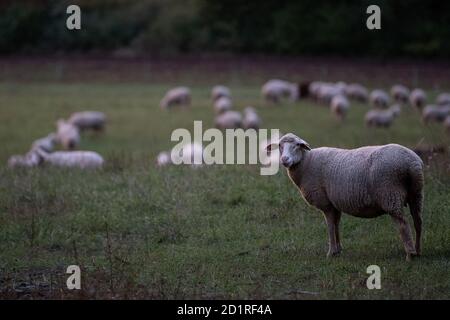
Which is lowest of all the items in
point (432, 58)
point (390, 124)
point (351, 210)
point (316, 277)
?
point (316, 277)

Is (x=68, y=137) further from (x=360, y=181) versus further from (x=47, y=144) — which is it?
(x=360, y=181)

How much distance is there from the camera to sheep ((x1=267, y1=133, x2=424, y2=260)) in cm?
723

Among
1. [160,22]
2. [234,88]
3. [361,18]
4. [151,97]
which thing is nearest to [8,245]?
[151,97]

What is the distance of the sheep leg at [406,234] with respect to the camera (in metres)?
7.24

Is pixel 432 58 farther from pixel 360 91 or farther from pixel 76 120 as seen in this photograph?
pixel 76 120

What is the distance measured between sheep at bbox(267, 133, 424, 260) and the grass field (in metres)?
0.42

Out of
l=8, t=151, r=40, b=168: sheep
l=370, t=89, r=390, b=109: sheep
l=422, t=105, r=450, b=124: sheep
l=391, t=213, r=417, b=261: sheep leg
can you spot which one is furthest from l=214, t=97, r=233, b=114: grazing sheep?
l=391, t=213, r=417, b=261: sheep leg

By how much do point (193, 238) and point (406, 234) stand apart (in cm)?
249

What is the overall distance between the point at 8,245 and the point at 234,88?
1054 inches

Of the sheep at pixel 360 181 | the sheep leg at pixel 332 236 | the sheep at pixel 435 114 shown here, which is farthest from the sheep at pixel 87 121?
the sheep leg at pixel 332 236

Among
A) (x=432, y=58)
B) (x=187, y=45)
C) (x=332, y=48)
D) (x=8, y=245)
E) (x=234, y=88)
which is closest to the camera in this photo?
(x=8, y=245)

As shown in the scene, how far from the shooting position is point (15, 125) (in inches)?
981

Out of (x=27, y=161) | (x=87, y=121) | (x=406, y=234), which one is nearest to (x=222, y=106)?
(x=87, y=121)

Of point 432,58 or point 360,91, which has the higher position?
point 432,58
